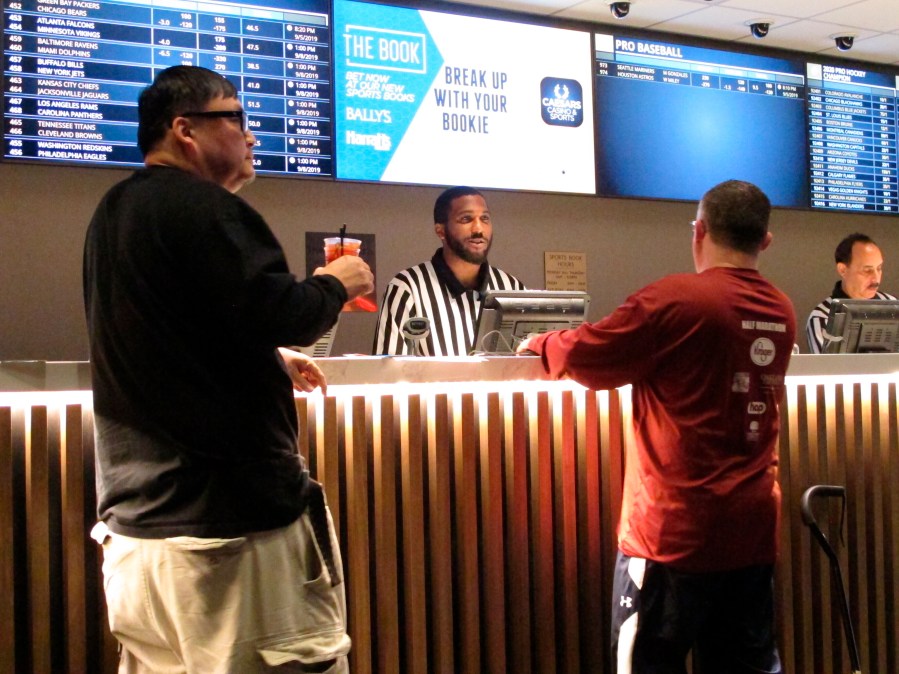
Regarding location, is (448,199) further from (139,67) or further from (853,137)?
(853,137)

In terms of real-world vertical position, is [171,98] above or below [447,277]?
above

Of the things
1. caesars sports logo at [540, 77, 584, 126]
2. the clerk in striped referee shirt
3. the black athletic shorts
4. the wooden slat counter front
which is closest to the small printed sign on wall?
caesars sports logo at [540, 77, 584, 126]

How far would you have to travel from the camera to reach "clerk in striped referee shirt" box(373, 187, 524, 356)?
434cm

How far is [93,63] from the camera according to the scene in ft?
13.3

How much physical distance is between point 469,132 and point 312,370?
283cm

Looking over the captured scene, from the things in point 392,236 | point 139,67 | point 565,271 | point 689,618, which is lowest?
point 689,618

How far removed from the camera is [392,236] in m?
5.01

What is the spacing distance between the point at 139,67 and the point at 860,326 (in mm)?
2959

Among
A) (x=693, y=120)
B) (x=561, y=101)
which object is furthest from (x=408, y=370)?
(x=693, y=120)

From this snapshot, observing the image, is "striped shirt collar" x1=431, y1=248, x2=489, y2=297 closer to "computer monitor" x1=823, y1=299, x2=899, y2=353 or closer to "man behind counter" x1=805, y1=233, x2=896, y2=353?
"computer monitor" x1=823, y1=299, x2=899, y2=353

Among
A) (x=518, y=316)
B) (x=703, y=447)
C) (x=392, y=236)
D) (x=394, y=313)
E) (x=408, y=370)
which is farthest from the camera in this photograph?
(x=392, y=236)

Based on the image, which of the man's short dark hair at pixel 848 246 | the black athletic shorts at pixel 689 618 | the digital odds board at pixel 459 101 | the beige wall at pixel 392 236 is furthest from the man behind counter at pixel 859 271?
the black athletic shorts at pixel 689 618

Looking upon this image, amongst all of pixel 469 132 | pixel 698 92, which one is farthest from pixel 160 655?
pixel 698 92

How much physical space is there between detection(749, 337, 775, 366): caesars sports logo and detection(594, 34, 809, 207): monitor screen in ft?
9.45
